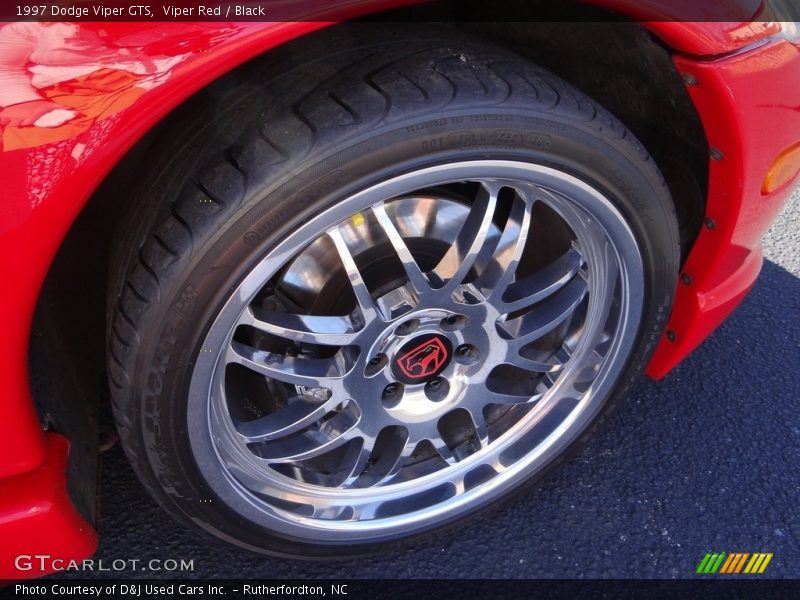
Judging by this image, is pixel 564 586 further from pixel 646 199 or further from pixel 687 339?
pixel 646 199

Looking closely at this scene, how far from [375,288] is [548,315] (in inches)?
16.4

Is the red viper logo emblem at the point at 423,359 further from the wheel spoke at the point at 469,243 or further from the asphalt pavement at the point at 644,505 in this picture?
the asphalt pavement at the point at 644,505

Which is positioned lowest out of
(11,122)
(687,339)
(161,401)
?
(687,339)

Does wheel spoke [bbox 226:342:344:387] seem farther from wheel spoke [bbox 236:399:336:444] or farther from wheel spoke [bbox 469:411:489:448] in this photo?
wheel spoke [bbox 469:411:489:448]

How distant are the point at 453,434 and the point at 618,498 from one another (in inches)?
17.7

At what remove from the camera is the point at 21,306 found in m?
1.07

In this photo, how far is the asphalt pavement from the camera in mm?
1754

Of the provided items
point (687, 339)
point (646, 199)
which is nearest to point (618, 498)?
point (687, 339)

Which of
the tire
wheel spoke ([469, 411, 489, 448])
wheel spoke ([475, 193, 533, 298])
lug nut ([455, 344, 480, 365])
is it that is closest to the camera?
the tire

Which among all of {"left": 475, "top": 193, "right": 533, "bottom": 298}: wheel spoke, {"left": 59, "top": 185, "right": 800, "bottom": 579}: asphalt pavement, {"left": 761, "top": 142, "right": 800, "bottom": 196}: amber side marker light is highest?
{"left": 761, "top": 142, "right": 800, "bottom": 196}: amber side marker light

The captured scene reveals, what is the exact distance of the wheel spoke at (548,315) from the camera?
165 centimetres

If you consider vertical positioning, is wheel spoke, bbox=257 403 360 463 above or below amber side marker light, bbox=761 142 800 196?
below

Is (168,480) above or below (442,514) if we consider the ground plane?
above

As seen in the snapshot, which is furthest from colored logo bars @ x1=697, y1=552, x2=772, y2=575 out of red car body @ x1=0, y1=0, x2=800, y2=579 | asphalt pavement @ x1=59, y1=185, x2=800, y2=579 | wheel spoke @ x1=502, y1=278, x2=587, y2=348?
wheel spoke @ x1=502, y1=278, x2=587, y2=348
